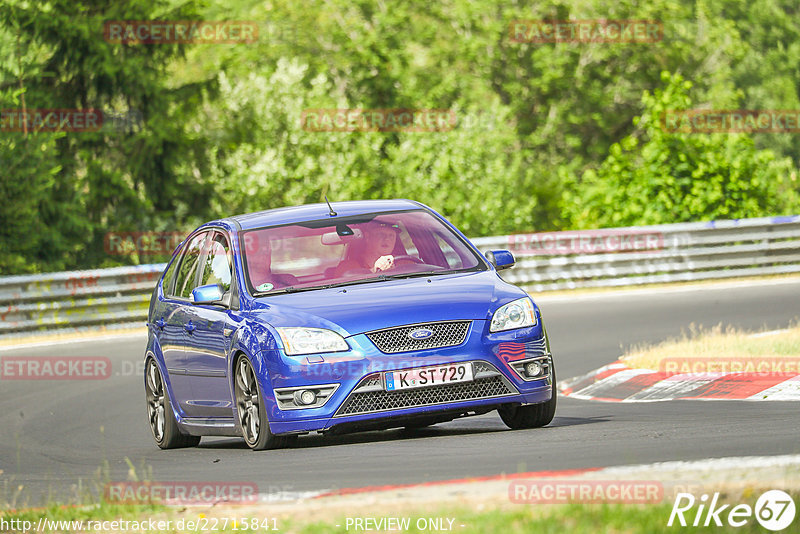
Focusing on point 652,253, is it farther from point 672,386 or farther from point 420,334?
point 420,334

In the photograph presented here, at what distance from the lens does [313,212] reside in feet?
34.3

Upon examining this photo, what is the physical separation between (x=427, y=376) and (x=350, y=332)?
21.5 inches

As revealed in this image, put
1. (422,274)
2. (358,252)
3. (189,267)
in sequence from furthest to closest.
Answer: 1. (189,267)
2. (358,252)
3. (422,274)

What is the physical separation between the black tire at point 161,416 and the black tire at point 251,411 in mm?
1537

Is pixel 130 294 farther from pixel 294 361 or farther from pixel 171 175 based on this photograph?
pixel 294 361

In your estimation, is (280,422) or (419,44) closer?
(280,422)

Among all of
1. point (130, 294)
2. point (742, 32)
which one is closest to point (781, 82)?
point (742, 32)

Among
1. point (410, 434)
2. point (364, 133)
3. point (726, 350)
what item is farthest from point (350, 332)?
point (364, 133)

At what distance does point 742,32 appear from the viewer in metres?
75.8

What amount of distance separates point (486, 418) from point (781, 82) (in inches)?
2510

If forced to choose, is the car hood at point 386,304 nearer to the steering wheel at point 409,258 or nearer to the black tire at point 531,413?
the steering wheel at point 409,258

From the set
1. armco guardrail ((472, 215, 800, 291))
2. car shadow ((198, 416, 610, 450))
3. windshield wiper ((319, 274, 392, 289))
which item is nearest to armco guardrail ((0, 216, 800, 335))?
armco guardrail ((472, 215, 800, 291))

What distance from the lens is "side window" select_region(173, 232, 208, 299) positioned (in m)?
11.0

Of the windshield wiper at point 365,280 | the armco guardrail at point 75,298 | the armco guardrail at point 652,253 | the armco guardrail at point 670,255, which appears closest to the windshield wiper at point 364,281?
the windshield wiper at point 365,280
